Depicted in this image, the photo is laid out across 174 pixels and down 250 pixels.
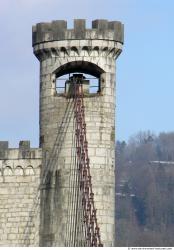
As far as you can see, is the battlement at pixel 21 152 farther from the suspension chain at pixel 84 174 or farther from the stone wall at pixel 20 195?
the suspension chain at pixel 84 174

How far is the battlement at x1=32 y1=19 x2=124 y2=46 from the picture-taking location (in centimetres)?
9288

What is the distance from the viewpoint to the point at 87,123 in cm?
9250

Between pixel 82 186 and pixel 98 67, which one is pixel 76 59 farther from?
pixel 82 186

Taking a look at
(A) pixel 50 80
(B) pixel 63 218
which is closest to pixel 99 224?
(B) pixel 63 218

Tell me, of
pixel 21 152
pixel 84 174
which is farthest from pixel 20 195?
pixel 84 174

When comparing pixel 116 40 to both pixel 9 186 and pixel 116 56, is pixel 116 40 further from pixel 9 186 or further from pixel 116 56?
pixel 9 186

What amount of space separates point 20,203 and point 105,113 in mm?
6796

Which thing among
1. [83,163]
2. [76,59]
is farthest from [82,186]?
[76,59]

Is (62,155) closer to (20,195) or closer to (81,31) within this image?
(20,195)

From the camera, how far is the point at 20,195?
9369 cm

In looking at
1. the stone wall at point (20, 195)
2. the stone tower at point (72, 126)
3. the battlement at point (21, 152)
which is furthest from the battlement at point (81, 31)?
the stone wall at point (20, 195)

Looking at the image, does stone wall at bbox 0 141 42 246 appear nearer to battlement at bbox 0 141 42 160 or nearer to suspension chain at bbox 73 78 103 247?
battlement at bbox 0 141 42 160

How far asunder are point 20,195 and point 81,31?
9.60 meters

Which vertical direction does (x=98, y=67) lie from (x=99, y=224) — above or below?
above
